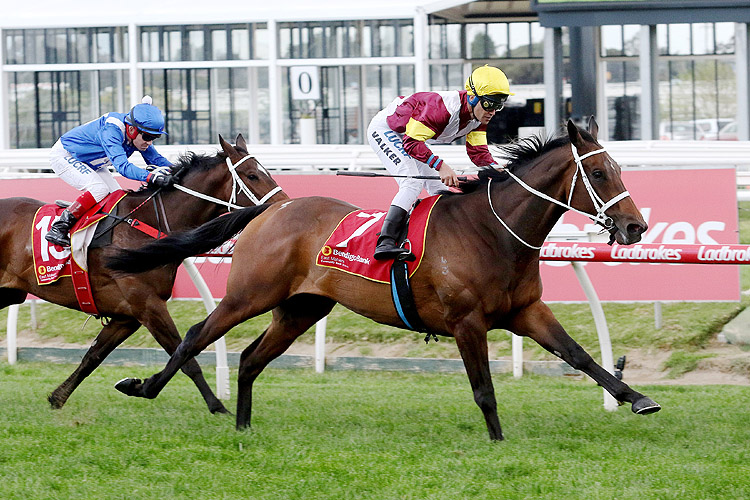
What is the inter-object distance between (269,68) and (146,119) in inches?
415

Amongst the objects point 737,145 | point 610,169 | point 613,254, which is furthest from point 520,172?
point 737,145

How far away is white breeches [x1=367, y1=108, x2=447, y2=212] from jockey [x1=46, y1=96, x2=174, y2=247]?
4.34 ft

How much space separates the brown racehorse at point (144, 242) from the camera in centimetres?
588

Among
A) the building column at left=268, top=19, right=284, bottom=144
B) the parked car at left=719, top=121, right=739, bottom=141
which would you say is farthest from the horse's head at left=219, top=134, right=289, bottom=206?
the parked car at left=719, top=121, right=739, bottom=141

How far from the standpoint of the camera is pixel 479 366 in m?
4.85

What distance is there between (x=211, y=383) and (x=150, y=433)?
1902 mm

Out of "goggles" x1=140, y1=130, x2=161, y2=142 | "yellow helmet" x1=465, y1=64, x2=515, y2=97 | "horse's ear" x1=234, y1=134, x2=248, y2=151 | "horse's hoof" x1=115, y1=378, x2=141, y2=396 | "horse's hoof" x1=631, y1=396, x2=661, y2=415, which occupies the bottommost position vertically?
"horse's hoof" x1=115, y1=378, x2=141, y2=396

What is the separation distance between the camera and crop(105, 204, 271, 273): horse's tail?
5555mm

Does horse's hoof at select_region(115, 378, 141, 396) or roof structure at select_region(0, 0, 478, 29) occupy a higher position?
roof structure at select_region(0, 0, 478, 29)

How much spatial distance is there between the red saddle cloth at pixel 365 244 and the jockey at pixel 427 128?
0.18 ft

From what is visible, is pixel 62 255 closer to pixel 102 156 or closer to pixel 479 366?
pixel 102 156

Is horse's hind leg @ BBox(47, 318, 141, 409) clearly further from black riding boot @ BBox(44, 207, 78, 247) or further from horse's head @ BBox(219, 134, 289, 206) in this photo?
horse's head @ BBox(219, 134, 289, 206)

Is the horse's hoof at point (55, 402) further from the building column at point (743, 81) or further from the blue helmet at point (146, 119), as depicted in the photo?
the building column at point (743, 81)

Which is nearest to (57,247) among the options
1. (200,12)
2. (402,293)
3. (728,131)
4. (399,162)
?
(399,162)
